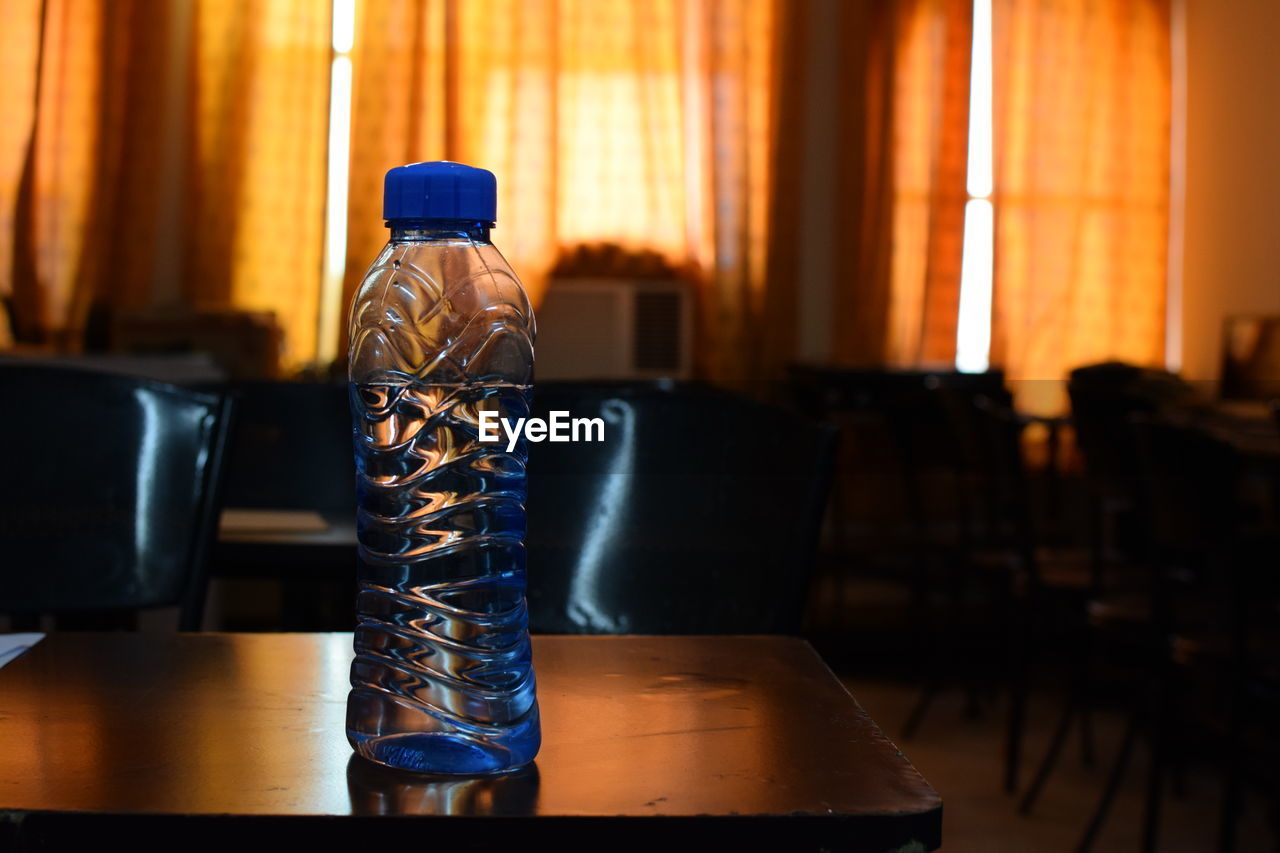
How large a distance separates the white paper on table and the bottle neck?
1.06 feet

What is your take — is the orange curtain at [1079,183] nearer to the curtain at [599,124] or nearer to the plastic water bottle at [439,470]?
the curtain at [599,124]

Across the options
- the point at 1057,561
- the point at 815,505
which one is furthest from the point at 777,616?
the point at 1057,561

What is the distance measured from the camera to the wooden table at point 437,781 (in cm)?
43

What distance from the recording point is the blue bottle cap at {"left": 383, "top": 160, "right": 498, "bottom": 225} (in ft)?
1.63

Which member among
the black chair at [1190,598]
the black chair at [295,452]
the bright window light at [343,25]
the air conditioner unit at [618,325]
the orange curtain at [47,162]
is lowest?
the black chair at [1190,598]

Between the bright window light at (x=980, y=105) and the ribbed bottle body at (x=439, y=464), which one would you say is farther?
the bright window light at (x=980, y=105)

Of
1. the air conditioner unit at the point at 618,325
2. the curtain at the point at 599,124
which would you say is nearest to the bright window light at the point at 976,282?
the curtain at the point at 599,124

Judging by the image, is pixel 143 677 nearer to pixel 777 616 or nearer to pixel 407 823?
pixel 407 823

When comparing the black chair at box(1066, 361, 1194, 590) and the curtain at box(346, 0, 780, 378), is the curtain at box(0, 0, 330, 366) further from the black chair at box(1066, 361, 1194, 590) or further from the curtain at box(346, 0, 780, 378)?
the black chair at box(1066, 361, 1194, 590)

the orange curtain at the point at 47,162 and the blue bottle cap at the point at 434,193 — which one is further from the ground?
the orange curtain at the point at 47,162

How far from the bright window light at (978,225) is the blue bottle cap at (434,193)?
459cm

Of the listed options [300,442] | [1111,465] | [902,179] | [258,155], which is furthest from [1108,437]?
[258,155]

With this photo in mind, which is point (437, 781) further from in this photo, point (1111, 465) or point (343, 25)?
point (343, 25)

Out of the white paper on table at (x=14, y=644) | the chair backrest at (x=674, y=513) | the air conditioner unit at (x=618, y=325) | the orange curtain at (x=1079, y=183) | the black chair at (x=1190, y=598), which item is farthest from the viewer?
the orange curtain at (x=1079, y=183)
